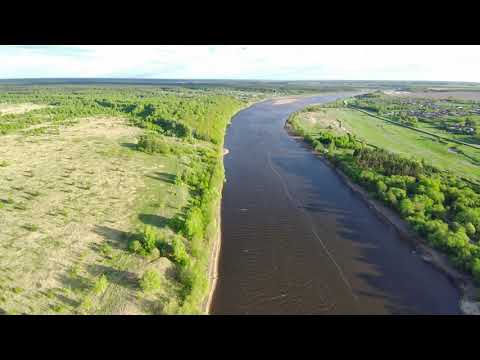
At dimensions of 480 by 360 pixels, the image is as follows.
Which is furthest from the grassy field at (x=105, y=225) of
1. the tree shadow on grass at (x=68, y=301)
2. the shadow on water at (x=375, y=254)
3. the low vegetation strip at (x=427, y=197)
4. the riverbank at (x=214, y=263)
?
the low vegetation strip at (x=427, y=197)

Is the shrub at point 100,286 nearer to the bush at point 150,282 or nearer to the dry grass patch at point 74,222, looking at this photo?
the dry grass patch at point 74,222

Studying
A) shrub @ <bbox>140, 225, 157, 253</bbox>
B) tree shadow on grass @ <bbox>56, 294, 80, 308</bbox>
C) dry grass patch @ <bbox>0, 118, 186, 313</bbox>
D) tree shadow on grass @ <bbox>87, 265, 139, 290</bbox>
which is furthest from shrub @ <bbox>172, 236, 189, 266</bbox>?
tree shadow on grass @ <bbox>56, 294, 80, 308</bbox>

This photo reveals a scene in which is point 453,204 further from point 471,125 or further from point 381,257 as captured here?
point 471,125

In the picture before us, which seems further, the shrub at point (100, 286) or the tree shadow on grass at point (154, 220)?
the tree shadow on grass at point (154, 220)

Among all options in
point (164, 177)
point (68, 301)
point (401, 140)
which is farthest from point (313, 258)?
point (401, 140)

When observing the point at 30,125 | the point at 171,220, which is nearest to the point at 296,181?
the point at 171,220

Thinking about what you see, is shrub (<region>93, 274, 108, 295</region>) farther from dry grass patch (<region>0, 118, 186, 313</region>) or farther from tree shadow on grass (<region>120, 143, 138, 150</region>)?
tree shadow on grass (<region>120, 143, 138, 150</region>)
